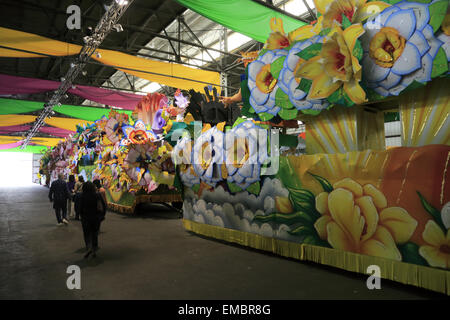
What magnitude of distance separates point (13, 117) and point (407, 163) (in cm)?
1801

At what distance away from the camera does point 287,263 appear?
4.04m

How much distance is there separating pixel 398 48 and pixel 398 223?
180 centimetres

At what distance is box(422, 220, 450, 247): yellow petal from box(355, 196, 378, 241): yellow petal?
47 centimetres

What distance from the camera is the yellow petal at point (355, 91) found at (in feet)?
10.8

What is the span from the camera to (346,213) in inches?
138

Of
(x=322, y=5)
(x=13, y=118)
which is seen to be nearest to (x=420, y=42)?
(x=322, y=5)

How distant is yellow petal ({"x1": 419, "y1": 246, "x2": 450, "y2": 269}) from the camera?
9.12ft

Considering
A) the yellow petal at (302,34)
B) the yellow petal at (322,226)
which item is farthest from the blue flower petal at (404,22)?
the yellow petal at (322,226)

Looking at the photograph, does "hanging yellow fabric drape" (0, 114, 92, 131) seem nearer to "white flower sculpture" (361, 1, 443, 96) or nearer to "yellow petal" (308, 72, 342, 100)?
"yellow petal" (308, 72, 342, 100)

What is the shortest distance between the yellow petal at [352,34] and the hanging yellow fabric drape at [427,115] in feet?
2.74

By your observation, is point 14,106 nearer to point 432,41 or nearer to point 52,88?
point 52,88

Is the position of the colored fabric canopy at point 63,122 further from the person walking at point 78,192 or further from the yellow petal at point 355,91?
the yellow petal at point 355,91

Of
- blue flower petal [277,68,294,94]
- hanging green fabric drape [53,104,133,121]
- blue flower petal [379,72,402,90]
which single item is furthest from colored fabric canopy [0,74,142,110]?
blue flower petal [379,72,402,90]
